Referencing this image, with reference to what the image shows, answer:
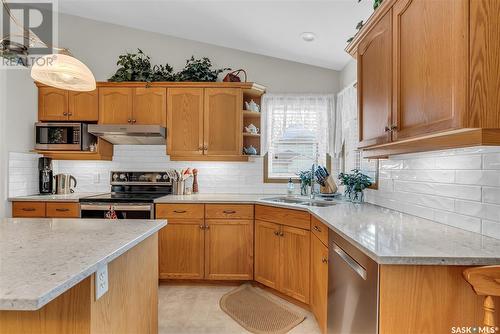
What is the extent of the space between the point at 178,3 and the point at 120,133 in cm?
146

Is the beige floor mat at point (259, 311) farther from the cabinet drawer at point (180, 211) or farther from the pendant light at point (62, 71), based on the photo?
the pendant light at point (62, 71)

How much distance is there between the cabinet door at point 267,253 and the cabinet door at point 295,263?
0.21 feet

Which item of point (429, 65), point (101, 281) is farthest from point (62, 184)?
point (429, 65)

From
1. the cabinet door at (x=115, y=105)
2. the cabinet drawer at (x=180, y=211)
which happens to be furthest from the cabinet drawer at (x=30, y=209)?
the cabinet drawer at (x=180, y=211)

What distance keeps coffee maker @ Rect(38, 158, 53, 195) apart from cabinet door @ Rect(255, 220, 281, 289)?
2.49m

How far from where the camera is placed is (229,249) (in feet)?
8.95

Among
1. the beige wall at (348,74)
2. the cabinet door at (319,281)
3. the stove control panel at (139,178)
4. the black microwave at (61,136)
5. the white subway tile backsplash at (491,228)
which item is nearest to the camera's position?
the white subway tile backsplash at (491,228)

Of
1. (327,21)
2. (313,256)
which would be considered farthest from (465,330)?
(327,21)

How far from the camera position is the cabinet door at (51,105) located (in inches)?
121

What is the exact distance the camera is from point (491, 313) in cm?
87

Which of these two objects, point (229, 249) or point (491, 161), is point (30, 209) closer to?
point (229, 249)

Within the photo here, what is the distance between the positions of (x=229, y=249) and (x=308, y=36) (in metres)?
2.29

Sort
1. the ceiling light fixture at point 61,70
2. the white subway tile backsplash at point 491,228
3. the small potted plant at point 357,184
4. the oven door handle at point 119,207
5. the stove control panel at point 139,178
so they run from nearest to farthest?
the white subway tile backsplash at point 491,228 → the ceiling light fixture at point 61,70 → the small potted plant at point 357,184 → the oven door handle at point 119,207 → the stove control panel at point 139,178

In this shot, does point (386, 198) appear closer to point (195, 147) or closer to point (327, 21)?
point (327, 21)
